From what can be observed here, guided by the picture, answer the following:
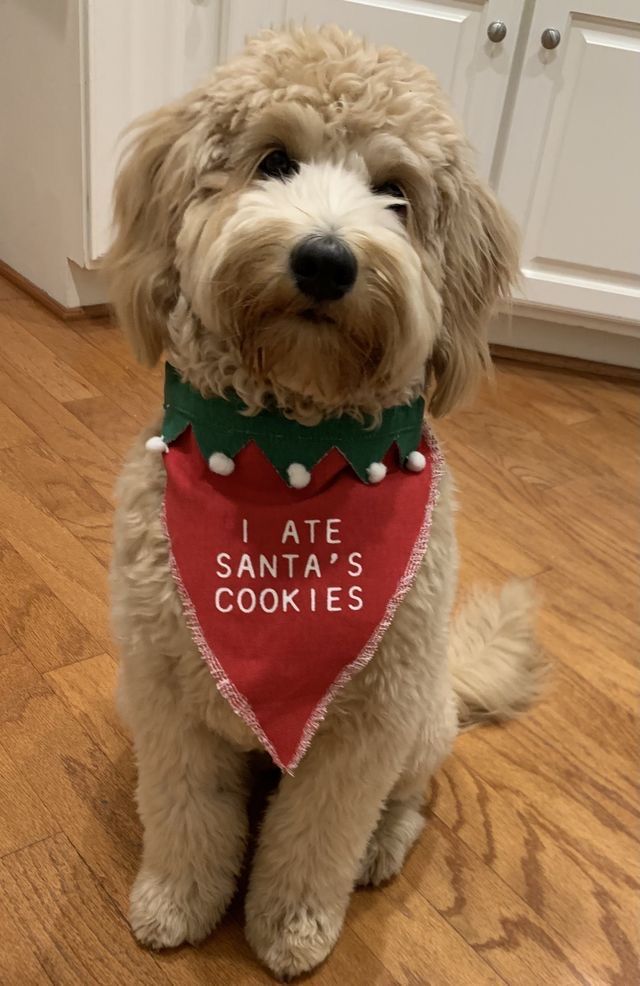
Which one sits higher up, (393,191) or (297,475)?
(393,191)

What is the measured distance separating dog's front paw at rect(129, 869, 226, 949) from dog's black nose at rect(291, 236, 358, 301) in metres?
0.70

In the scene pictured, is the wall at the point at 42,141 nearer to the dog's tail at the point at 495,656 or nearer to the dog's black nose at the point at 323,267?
the dog's tail at the point at 495,656

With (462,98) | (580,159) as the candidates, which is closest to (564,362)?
(580,159)

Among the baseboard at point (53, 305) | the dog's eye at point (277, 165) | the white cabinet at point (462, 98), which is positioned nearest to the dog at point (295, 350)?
the dog's eye at point (277, 165)

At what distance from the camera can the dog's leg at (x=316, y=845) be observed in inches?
40.4

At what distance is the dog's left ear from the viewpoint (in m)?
0.94

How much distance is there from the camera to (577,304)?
2.47 metres

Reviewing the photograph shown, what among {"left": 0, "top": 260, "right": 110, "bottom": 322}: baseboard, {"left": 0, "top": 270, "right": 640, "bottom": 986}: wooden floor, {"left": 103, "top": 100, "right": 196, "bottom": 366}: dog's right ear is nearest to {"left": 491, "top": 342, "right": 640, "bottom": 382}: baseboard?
{"left": 0, "top": 270, "right": 640, "bottom": 986}: wooden floor

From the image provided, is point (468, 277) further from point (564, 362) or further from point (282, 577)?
point (564, 362)

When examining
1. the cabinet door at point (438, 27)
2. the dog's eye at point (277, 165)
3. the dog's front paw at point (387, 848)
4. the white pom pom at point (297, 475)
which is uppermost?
the dog's eye at point (277, 165)

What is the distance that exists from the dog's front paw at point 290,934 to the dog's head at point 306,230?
57 cm

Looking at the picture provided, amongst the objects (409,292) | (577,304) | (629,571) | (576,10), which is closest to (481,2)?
(576,10)

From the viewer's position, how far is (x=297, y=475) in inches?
37.3

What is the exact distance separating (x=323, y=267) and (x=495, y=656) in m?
0.83
